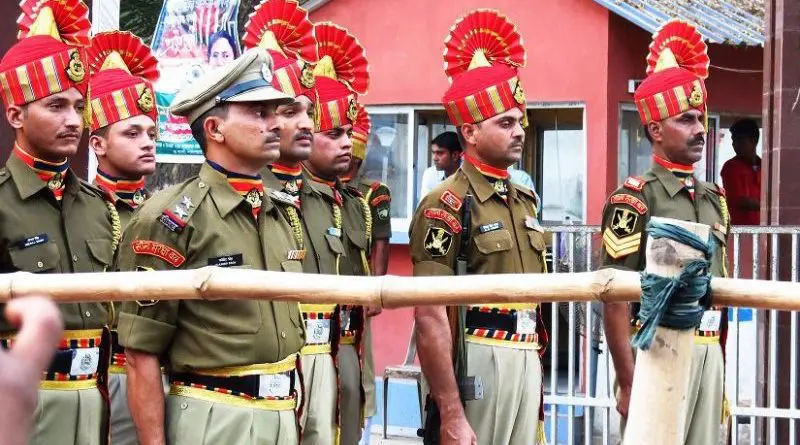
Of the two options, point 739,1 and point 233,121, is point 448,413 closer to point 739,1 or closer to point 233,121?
point 233,121

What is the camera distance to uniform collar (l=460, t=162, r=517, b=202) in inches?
243

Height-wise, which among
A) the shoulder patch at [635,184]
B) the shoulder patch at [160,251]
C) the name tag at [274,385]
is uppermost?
the shoulder patch at [635,184]

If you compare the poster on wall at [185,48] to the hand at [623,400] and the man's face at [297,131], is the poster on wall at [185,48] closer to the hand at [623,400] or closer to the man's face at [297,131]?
the man's face at [297,131]

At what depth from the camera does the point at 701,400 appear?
628cm

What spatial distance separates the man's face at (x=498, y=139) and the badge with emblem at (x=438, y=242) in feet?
1.76

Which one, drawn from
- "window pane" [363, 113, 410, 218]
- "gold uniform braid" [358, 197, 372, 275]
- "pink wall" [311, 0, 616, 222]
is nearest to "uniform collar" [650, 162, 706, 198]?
"gold uniform braid" [358, 197, 372, 275]

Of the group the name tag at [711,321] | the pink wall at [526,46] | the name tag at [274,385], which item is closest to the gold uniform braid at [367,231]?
the name tag at [711,321]

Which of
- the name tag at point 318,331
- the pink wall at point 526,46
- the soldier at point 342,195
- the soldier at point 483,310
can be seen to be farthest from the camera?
the pink wall at point 526,46

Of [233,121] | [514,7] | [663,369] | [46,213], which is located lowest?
[663,369]

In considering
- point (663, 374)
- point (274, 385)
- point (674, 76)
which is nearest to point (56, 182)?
point (274, 385)

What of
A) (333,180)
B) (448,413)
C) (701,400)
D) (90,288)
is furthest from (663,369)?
(333,180)

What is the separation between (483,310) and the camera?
19.6ft

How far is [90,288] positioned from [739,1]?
32.8 ft

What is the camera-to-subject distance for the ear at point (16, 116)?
5.37m
